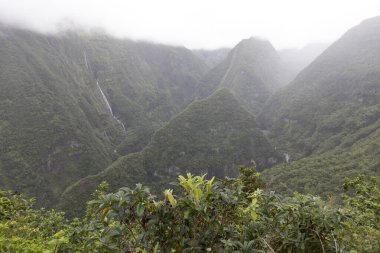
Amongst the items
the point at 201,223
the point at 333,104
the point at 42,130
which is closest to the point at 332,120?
the point at 333,104

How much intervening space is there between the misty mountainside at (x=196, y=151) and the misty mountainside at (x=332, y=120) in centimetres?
1827

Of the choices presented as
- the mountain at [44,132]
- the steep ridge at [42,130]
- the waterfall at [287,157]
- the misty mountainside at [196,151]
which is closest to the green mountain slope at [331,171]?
the waterfall at [287,157]

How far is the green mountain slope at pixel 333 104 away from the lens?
13375 centimetres

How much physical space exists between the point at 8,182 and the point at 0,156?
17.7 metres

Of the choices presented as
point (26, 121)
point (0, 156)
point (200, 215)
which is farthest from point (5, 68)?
point (200, 215)

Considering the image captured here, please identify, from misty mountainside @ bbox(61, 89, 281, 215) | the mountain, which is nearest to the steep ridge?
the mountain

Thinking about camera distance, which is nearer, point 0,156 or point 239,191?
point 239,191

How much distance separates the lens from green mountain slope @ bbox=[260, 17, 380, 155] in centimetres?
13375

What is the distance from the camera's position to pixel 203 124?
15725 cm

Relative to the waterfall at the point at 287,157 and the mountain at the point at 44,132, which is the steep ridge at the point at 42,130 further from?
the waterfall at the point at 287,157

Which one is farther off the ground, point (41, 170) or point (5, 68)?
point (5, 68)

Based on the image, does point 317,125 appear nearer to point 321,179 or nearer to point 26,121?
point 321,179

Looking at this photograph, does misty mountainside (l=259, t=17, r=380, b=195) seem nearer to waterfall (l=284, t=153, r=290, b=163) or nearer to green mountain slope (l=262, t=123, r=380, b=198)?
green mountain slope (l=262, t=123, r=380, b=198)

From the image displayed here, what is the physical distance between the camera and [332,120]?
146875mm
